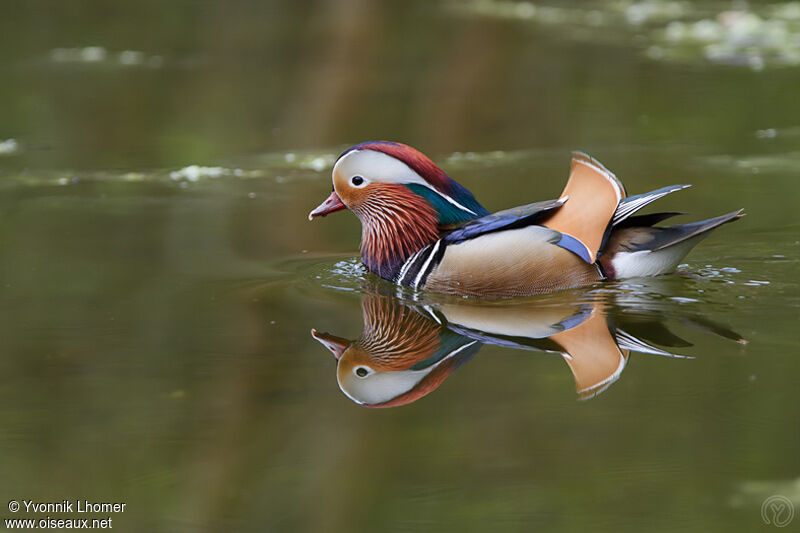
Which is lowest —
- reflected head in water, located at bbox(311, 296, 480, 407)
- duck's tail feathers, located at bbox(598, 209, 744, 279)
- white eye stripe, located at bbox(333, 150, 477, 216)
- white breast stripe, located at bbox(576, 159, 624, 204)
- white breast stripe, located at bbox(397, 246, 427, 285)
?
white breast stripe, located at bbox(397, 246, 427, 285)

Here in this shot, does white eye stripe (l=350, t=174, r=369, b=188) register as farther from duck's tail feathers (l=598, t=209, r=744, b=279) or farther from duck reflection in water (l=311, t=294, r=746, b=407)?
duck's tail feathers (l=598, t=209, r=744, b=279)

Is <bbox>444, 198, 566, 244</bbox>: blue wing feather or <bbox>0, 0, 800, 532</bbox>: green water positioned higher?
<bbox>444, 198, 566, 244</bbox>: blue wing feather

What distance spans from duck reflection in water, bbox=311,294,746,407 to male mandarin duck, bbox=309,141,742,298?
0.19m

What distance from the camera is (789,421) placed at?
167 inches

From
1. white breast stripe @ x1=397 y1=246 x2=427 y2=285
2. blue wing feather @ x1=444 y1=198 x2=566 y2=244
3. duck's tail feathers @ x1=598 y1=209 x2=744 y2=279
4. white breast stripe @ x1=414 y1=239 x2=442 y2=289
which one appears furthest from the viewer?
white breast stripe @ x1=397 y1=246 x2=427 y2=285

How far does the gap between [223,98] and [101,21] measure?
22.1 feet

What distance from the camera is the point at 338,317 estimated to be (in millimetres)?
5695

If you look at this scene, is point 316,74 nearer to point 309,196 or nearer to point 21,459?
point 309,196

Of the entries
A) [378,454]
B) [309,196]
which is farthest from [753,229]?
[378,454]

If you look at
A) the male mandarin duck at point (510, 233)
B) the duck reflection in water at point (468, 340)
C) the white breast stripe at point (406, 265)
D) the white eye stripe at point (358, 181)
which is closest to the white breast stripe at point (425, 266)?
the male mandarin duck at point (510, 233)

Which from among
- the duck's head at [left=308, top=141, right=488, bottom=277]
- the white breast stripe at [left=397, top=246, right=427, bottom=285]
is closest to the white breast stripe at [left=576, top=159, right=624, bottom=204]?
the duck's head at [left=308, top=141, right=488, bottom=277]

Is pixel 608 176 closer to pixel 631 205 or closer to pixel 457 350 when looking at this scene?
pixel 631 205

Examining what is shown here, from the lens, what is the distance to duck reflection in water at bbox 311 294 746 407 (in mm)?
4758

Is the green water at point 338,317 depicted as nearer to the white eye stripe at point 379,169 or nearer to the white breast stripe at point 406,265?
the white breast stripe at point 406,265
